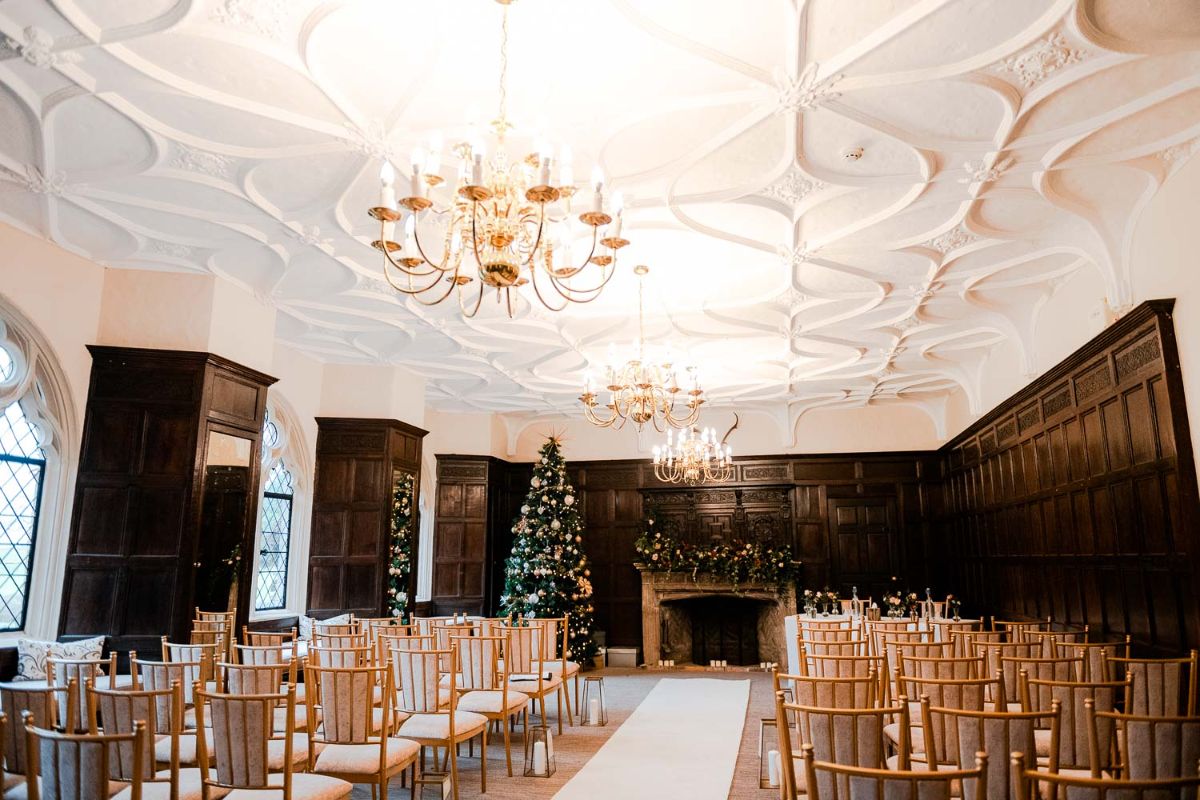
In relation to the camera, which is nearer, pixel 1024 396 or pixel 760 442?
pixel 1024 396

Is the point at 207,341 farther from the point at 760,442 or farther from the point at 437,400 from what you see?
the point at 760,442

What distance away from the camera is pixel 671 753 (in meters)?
6.90

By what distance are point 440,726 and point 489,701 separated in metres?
0.96

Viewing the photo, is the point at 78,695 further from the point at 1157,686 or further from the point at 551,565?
the point at 551,565

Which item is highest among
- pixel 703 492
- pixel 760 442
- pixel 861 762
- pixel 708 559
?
pixel 760 442

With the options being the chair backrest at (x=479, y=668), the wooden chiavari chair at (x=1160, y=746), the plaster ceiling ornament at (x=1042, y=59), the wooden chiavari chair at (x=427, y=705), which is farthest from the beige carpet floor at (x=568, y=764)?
the plaster ceiling ornament at (x=1042, y=59)

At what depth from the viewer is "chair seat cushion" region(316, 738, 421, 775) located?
14.2 feet

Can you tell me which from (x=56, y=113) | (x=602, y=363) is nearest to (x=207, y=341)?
(x=56, y=113)

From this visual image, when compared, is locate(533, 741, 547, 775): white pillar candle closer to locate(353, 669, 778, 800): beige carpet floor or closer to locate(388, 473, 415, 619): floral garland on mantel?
locate(353, 669, 778, 800): beige carpet floor

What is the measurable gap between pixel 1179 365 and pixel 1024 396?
3256 mm

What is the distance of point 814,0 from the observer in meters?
3.85

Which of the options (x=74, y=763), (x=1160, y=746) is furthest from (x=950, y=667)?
(x=74, y=763)

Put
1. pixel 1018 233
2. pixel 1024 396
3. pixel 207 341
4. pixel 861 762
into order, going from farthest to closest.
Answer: pixel 1024 396, pixel 207 341, pixel 1018 233, pixel 861 762

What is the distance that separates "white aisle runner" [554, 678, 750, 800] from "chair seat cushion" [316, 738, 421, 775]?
1.39 metres
